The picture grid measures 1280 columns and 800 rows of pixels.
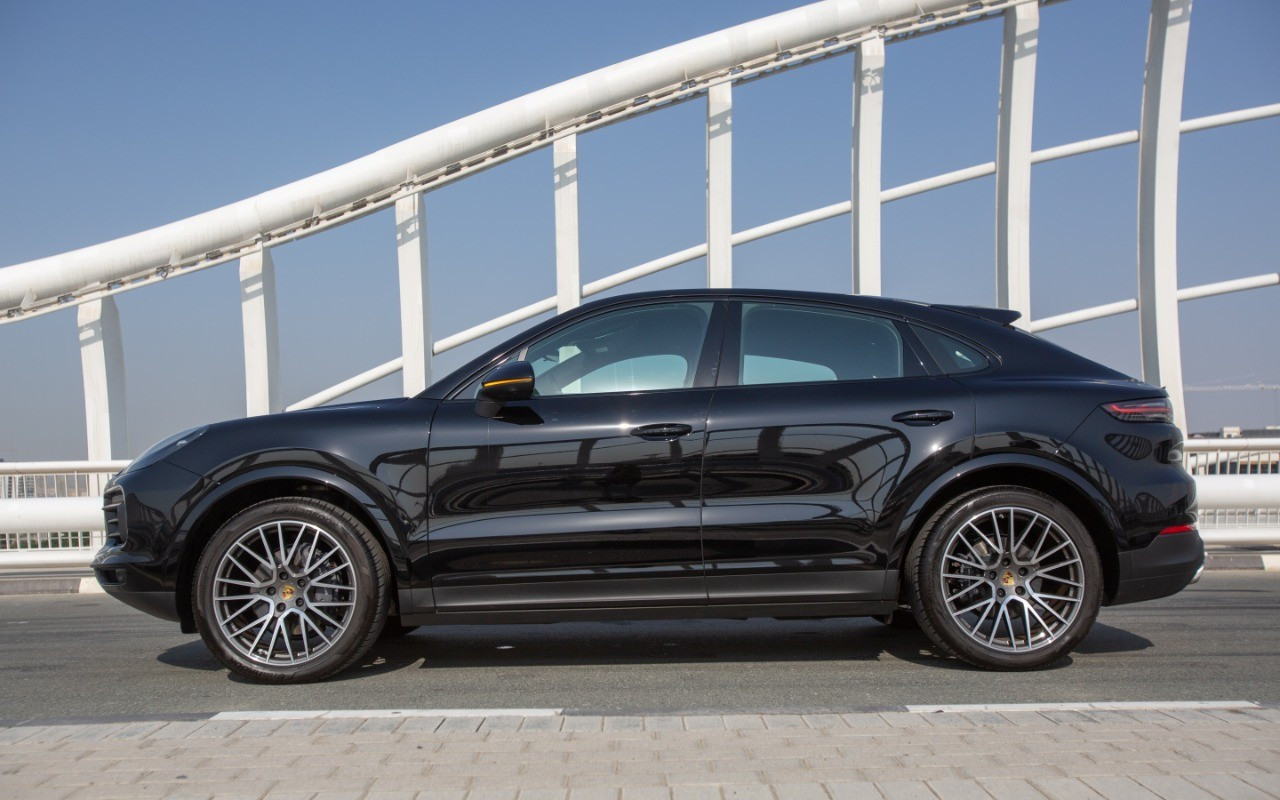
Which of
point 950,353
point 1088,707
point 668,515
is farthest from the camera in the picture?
point 950,353

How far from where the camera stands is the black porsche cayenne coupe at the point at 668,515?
4.50 metres

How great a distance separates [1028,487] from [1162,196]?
14.4 meters

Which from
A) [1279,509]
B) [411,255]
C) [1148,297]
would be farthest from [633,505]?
[1148,297]

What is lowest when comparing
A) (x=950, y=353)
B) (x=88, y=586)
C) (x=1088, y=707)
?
(x=88, y=586)

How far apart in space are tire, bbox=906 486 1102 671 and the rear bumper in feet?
0.42

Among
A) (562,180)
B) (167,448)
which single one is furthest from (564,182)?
(167,448)

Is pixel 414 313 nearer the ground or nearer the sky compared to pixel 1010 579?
nearer the sky

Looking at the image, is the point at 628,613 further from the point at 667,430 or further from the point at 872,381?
the point at 872,381

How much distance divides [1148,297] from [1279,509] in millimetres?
8226

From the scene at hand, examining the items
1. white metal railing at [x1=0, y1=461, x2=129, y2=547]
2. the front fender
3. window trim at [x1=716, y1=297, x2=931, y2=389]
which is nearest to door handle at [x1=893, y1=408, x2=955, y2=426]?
window trim at [x1=716, y1=297, x2=931, y2=389]

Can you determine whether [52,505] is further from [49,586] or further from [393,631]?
[393,631]

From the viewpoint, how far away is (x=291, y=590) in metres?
4.56

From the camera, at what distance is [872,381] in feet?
15.6

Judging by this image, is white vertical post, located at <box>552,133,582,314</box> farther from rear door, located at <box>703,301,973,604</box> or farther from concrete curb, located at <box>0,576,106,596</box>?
rear door, located at <box>703,301,973,604</box>
